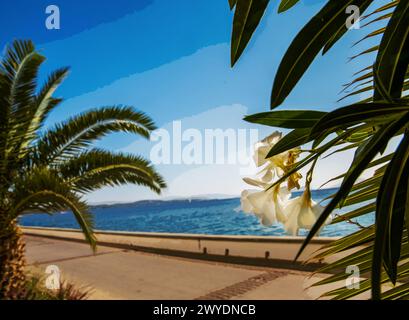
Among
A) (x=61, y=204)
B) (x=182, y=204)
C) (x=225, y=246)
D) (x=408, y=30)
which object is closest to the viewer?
(x=408, y=30)

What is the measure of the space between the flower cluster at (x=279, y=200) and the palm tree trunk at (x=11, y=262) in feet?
15.7

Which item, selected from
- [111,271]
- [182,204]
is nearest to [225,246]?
[111,271]

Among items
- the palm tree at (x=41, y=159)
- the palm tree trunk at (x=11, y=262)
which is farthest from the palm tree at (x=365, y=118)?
the palm tree trunk at (x=11, y=262)

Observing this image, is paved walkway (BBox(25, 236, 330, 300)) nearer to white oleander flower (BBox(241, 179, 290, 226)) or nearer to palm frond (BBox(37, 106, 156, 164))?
palm frond (BBox(37, 106, 156, 164))

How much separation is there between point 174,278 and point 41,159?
11.4ft

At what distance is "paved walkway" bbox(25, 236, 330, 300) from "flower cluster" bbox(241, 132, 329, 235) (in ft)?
13.7

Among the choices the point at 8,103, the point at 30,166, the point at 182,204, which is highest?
the point at 182,204

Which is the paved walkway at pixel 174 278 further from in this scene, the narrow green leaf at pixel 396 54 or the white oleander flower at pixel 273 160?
the narrow green leaf at pixel 396 54

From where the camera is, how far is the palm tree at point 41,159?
4.25 m
